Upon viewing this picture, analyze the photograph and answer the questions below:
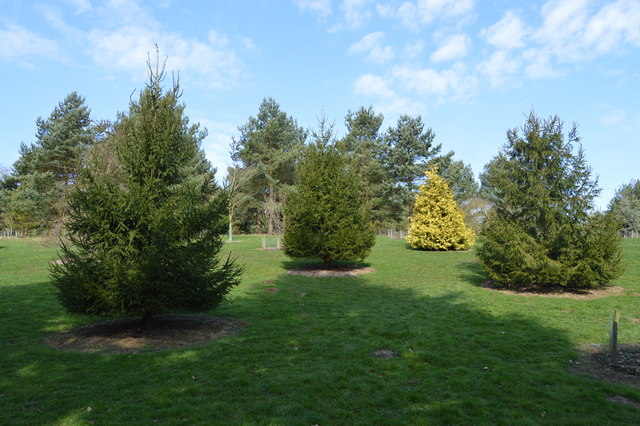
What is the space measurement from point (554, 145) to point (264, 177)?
3974 centimetres

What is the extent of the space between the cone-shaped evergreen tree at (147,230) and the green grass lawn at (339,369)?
1.21 m

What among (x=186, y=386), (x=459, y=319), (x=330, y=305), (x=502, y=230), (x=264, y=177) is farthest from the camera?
(x=264, y=177)

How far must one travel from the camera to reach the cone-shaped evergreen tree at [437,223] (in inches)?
1150

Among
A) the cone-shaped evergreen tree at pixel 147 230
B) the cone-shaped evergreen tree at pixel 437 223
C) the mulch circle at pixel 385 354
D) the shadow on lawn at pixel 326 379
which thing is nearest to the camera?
the shadow on lawn at pixel 326 379

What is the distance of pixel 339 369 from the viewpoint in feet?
22.9

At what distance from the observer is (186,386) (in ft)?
20.2

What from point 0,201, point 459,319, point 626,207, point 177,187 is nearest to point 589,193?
point 459,319

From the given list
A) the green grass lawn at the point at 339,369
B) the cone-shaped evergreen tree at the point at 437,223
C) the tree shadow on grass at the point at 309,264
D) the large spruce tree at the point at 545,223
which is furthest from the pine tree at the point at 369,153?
the green grass lawn at the point at 339,369

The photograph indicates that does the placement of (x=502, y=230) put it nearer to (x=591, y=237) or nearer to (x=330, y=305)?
(x=591, y=237)

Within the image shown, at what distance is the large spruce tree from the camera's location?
13.6m

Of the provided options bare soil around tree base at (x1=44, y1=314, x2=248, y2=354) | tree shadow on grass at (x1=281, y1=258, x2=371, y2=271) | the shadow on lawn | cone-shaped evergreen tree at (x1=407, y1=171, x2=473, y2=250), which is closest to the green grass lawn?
the shadow on lawn

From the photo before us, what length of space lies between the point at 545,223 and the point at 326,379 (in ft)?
38.4

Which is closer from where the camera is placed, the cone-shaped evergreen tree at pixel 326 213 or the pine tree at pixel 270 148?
the cone-shaped evergreen tree at pixel 326 213

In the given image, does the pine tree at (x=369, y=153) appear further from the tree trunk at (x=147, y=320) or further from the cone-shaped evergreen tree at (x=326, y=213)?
the tree trunk at (x=147, y=320)
